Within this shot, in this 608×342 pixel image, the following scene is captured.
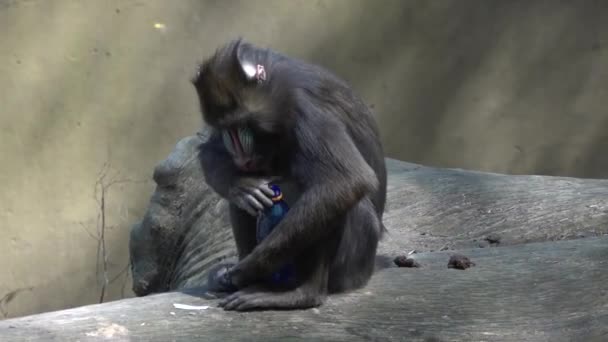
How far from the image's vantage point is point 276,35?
855cm

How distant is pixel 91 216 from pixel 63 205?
25cm

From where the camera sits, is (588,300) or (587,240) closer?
(588,300)

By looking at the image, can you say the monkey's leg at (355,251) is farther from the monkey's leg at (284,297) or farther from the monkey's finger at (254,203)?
the monkey's finger at (254,203)

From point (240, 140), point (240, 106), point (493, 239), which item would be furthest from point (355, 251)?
point (493, 239)

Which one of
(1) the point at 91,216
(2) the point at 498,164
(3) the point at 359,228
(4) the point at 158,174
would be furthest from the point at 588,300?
(1) the point at 91,216

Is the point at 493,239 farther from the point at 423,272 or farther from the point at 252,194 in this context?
the point at 252,194

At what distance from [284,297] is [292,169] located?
1.93 ft

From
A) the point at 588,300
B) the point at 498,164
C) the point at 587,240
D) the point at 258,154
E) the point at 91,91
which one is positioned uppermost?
the point at 91,91

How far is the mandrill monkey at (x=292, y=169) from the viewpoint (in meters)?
4.48

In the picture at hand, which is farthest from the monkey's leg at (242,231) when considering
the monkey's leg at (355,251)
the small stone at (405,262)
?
the small stone at (405,262)

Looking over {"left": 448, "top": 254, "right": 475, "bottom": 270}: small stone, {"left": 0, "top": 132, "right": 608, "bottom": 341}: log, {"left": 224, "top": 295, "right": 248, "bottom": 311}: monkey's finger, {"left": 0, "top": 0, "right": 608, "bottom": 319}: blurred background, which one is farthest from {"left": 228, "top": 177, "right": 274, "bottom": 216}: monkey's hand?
{"left": 0, "top": 0, "right": 608, "bottom": 319}: blurred background

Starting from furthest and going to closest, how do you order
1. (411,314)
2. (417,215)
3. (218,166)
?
(417,215) < (218,166) < (411,314)

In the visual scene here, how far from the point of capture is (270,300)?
14.7 feet

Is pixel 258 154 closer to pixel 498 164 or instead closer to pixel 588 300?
pixel 588 300
